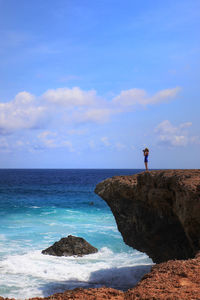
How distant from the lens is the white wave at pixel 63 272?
12.6 metres

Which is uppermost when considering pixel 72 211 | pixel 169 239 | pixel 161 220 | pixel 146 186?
pixel 146 186

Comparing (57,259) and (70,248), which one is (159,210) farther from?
(70,248)

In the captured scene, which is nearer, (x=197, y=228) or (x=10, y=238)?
(x=197, y=228)

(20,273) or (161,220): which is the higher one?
(161,220)

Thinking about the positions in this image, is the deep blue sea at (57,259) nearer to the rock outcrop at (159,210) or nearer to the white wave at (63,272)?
the white wave at (63,272)

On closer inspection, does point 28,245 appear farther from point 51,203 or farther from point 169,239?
point 51,203

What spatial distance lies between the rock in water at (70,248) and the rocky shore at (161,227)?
5.24 m

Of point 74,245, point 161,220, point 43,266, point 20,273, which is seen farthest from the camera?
point 74,245

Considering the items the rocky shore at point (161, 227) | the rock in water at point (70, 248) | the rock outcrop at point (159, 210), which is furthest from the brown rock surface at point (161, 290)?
the rock in water at point (70, 248)

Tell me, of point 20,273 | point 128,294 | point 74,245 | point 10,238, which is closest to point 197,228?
point 128,294

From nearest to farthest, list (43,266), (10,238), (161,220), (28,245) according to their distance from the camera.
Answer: (161,220) → (43,266) → (28,245) → (10,238)

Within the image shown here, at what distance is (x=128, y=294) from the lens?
542 centimetres

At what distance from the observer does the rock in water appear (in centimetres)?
1814

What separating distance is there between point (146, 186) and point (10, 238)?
14729 millimetres
